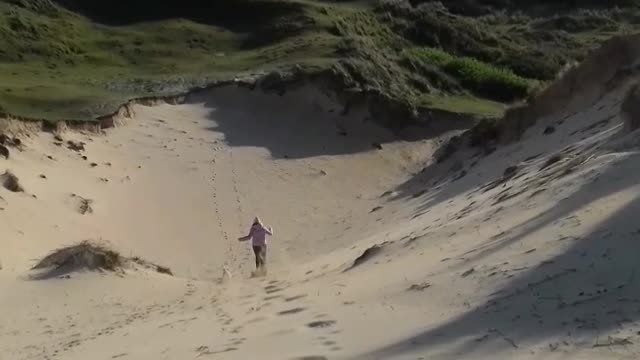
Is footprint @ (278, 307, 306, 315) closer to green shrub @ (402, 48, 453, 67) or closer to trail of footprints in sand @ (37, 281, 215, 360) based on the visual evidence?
trail of footprints in sand @ (37, 281, 215, 360)

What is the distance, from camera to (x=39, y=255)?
15.8m

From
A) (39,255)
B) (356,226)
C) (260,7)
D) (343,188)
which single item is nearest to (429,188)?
(356,226)

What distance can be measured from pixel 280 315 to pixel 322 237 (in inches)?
365

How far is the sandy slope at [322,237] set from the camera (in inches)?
271

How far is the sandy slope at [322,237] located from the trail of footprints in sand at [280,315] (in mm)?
34

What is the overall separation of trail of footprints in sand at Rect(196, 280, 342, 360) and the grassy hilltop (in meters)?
13.6

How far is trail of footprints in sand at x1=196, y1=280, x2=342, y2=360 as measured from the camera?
7526 millimetres

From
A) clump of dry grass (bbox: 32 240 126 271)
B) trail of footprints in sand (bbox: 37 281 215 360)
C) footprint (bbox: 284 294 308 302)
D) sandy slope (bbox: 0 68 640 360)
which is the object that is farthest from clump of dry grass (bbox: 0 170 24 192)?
footprint (bbox: 284 294 308 302)

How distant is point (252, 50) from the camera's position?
34969 mm

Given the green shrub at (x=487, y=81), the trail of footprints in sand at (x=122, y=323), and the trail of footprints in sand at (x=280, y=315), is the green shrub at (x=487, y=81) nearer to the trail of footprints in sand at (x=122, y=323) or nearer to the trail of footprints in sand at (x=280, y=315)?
the trail of footprints in sand at (x=122, y=323)

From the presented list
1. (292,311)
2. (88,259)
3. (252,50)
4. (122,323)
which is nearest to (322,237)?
(88,259)

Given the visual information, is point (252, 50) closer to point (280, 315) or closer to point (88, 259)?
point (88, 259)

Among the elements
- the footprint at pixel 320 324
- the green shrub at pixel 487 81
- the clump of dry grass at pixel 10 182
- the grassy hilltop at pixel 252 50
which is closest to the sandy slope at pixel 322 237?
the footprint at pixel 320 324

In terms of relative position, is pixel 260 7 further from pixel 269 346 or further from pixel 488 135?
pixel 269 346
